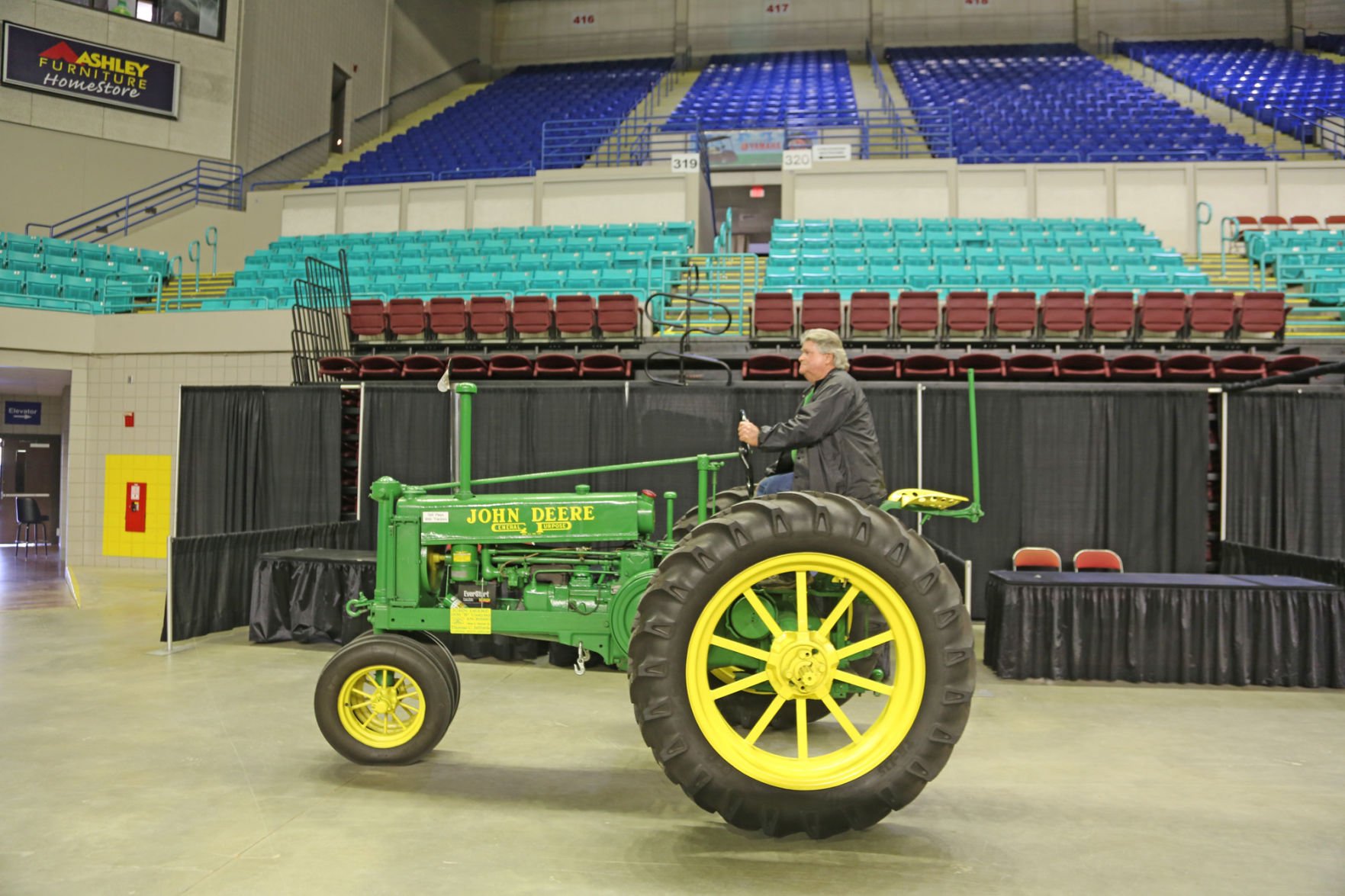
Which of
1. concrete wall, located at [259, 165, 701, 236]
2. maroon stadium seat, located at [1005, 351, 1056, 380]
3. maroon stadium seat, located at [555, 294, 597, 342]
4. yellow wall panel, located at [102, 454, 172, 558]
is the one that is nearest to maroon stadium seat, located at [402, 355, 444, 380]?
maroon stadium seat, located at [555, 294, 597, 342]

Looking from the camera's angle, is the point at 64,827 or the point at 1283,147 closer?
the point at 64,827

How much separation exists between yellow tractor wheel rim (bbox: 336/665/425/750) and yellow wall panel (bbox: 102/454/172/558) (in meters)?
8.69

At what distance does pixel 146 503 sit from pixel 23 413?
401 centimetres

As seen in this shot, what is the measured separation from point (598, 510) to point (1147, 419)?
5874mm

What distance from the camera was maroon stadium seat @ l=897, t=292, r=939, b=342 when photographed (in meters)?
9.35

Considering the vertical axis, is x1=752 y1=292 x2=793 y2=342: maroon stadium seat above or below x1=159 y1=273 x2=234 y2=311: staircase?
below

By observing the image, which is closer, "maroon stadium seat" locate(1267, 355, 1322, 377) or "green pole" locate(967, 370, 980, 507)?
"green pole" locate(967, 370, 980, 507)

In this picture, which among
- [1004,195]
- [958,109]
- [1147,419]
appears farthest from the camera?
[958,109]

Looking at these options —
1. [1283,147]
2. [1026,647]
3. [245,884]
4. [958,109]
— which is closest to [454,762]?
[245,884]

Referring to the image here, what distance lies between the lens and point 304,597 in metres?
6.50

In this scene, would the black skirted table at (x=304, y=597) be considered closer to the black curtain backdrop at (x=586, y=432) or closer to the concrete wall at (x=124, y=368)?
the black curtain backdrop at (x=586, y=432)

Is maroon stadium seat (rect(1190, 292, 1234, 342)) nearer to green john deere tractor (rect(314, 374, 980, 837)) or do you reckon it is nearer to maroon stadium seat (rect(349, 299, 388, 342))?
green john deere tractor (rect(314, 374, 980, 837))

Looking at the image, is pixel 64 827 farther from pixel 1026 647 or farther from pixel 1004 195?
pixel 1004 195

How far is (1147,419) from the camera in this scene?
747cm
